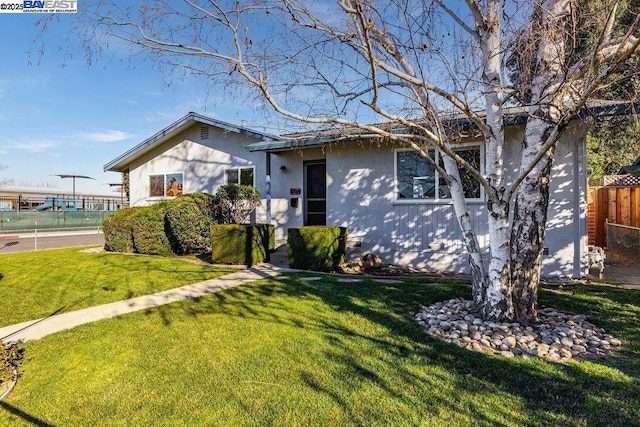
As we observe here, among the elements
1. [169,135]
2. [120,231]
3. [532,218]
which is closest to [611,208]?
[532,218]

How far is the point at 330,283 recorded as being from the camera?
648 cm

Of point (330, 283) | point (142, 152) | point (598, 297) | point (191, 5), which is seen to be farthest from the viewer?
point (142, 152)

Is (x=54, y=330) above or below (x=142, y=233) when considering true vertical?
below

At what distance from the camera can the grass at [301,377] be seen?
2.50 meters

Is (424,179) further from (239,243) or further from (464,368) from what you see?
(464,368)

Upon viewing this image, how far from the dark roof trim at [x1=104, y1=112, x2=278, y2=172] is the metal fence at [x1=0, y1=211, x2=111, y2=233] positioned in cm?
557

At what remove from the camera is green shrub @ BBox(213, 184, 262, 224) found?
9.99 m

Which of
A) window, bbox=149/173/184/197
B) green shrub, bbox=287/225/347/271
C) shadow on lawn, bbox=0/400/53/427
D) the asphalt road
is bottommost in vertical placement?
shadow on lawn, bbox=0/400/53/427

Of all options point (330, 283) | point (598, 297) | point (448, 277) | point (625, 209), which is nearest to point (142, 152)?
point (330, 283)

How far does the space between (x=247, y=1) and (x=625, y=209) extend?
12416 mm

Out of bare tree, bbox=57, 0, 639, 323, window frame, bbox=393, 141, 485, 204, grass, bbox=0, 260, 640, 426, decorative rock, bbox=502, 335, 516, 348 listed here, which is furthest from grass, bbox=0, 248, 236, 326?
decorative rock, bbox=502, 335, 516, 348

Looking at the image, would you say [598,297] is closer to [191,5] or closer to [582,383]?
[582,383]

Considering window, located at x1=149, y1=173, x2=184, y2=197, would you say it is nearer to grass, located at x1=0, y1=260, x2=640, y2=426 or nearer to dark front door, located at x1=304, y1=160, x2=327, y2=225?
dark front door, located at x1=304, y1=160, x2=327, y2=225

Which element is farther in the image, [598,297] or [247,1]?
[598,297]
